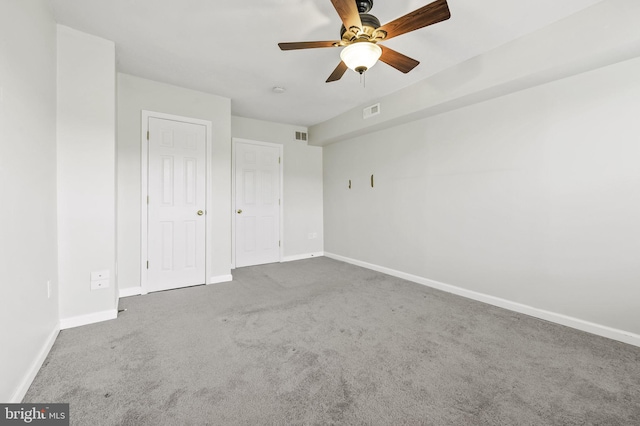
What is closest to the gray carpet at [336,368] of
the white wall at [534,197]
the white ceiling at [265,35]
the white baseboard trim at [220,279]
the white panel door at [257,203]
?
the white wall at [534,197]

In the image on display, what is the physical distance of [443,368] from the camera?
6.05ft

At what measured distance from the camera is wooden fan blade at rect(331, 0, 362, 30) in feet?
5.05

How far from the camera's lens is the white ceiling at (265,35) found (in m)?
2.04

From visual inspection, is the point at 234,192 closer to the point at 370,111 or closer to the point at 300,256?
the point at 300,256

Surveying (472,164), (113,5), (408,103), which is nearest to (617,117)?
(472,164)

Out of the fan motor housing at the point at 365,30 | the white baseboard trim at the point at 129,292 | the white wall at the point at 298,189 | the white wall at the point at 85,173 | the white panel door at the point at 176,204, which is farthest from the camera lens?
the white wall at the point at 298,189

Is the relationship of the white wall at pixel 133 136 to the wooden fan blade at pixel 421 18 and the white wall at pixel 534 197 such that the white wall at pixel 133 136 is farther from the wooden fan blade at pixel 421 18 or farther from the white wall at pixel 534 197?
the white wall at pixel 534 197

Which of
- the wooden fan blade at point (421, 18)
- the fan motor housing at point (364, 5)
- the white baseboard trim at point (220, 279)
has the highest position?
the fan motor housing at point (364, 5)

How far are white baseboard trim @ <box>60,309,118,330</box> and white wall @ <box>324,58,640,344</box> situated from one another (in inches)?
140

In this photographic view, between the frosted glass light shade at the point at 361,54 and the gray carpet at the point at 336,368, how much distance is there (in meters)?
2.16

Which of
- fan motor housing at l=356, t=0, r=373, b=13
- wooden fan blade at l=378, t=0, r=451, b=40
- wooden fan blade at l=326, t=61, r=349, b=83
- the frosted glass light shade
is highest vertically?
fan motor housing at l=356, t=0, r=373, b=13

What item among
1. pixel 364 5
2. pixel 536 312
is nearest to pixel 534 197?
pixel 536 312

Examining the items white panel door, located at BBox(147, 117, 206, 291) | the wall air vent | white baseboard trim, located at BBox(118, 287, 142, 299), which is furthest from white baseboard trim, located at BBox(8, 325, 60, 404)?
the wall air vent

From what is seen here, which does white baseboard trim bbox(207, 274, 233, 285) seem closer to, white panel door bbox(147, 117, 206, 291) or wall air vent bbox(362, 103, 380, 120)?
white panel door bbox(147, 117, 206, 291)
